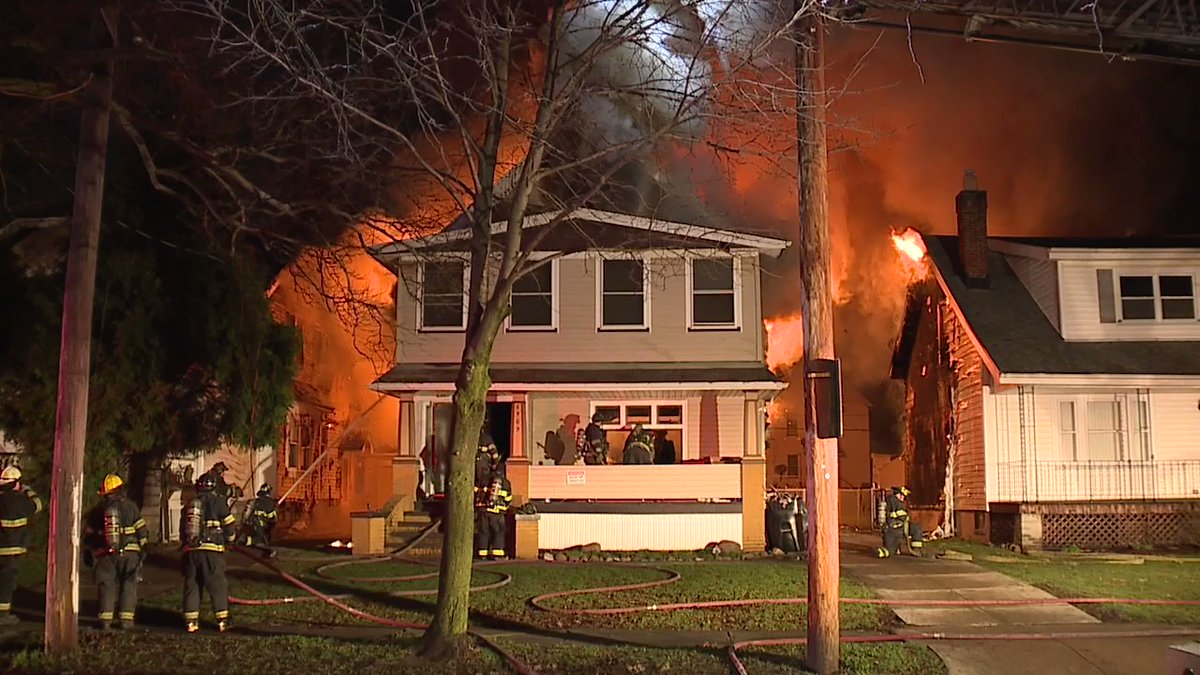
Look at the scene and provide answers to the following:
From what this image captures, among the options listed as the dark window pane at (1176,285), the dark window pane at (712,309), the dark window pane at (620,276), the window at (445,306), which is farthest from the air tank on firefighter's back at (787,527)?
the dark window pane at (1176,285)

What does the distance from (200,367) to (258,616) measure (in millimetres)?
6096

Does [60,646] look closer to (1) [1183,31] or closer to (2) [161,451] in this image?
(2) [161,451]

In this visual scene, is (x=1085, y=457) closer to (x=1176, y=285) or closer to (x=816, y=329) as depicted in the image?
(x=1176, y=285)

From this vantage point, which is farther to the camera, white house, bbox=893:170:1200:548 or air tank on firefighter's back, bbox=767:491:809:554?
white house, bbox=893:170:1200:548

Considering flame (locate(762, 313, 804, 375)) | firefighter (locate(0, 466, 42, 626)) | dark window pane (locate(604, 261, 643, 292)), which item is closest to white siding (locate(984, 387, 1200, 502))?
dark window pane (locate(604, 261, 643, 292))

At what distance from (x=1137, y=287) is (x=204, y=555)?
2069 cm

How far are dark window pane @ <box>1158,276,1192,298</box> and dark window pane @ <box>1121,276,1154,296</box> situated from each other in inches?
8.7

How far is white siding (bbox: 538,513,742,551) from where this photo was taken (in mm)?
20188

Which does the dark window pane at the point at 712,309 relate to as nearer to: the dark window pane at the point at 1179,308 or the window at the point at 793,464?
the dark window pane at the point at 1179,308

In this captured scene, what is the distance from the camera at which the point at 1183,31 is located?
13.9 m

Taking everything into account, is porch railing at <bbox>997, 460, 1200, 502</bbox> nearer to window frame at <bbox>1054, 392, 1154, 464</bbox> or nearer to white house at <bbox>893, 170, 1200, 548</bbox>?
white house at <bbox>893, 170, 1200, 548</bbox>

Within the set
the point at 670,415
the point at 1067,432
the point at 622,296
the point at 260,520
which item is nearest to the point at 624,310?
the point at 622,296

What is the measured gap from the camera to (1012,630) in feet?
36.0

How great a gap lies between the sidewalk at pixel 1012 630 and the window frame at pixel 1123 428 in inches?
305
